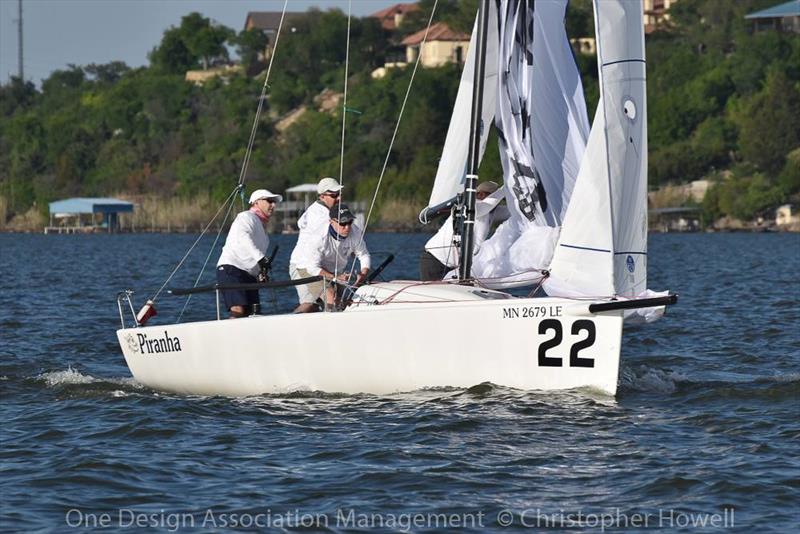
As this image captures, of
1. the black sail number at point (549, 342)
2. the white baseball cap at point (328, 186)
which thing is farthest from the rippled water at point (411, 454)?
the white baseball cap at point (328, 186)

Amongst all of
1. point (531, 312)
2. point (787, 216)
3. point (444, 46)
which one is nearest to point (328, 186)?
point (531, 312)

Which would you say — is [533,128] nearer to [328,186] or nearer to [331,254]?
[328,186]

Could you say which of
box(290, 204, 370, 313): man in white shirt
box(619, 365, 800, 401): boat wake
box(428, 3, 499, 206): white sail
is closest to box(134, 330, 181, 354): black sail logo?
box(290, 204, 370, 313): man in white shirt

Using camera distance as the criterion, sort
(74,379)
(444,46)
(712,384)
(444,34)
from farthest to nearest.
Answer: (444,34) → (444,46) → (74,379) → (712,384)

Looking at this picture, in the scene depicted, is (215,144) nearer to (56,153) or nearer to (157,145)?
(157,145)

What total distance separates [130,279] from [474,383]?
25939 mm

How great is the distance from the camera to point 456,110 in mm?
15195

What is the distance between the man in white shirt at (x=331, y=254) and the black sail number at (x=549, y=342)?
198cm

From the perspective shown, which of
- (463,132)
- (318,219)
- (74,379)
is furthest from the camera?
(74,379)

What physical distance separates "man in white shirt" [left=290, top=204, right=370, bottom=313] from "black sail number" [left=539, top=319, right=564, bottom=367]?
6.49 ft

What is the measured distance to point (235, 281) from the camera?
14250mm

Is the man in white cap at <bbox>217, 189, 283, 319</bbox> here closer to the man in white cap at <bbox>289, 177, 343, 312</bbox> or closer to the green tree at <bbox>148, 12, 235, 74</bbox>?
the man in white cap at <bbox>289, 177, 343, 312</bbox>

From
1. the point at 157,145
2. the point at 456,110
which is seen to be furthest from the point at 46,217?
the point at 456,110

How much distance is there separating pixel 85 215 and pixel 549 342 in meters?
114
